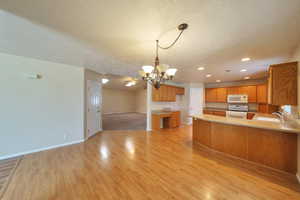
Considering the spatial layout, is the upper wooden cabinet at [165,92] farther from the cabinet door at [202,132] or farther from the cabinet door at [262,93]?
the cabinet door at [262,93]

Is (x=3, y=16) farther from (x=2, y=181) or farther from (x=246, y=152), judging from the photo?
(x=246, y=152)

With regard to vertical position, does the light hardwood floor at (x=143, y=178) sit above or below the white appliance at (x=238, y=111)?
below

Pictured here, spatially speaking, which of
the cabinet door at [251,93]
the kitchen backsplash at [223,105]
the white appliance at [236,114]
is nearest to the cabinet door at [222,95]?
the kitchen backsplash at [223,105]

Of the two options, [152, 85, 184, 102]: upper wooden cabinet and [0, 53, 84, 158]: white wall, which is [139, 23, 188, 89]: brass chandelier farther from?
[152, 85, 184, 102]: upper wooden cabinet

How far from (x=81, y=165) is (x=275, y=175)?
3.92 m

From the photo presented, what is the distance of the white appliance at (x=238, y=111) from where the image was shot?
5867mm

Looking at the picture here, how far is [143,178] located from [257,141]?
2603mm

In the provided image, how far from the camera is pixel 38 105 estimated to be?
3.25m

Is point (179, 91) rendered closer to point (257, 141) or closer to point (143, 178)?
point (257, 141)

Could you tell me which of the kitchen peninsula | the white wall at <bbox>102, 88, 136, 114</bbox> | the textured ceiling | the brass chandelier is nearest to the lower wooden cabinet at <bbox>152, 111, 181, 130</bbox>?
the kitchen peninsula

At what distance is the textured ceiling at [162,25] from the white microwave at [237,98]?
3.63 metres

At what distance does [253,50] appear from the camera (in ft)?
8.56

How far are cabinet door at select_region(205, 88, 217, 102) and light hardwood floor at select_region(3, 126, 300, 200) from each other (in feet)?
15.6

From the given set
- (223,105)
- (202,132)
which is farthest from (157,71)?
(223,105)
